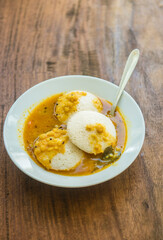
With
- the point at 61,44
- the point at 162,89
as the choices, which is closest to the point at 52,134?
the point at 162,89

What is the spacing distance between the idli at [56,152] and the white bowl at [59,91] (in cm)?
7

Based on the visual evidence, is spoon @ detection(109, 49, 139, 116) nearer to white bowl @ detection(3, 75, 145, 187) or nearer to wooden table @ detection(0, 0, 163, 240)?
white bowl @ detection(3, 75, 145, 187)

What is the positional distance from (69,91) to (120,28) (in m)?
1.18

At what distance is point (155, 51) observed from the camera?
106 inches

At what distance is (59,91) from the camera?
2.18 m

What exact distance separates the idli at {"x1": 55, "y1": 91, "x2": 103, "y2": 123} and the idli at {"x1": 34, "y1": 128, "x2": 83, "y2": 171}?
252mm

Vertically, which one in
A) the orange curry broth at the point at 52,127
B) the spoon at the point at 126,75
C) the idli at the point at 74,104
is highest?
the spoon at the point at 126,75

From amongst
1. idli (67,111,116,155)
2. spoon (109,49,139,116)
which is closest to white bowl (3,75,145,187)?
spoon (109,49,139,116)

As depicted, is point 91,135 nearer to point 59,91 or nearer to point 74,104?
point 74,104

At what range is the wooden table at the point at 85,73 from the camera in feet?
5.21

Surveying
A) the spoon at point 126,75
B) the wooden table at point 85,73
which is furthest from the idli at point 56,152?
the spoon at point 126,75

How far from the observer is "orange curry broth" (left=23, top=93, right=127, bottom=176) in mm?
1735

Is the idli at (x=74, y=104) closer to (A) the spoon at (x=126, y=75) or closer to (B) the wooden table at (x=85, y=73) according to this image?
(A) the spoon at (x=126, y=75)

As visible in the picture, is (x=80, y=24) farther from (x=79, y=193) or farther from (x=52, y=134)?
(x=79, y=193)
